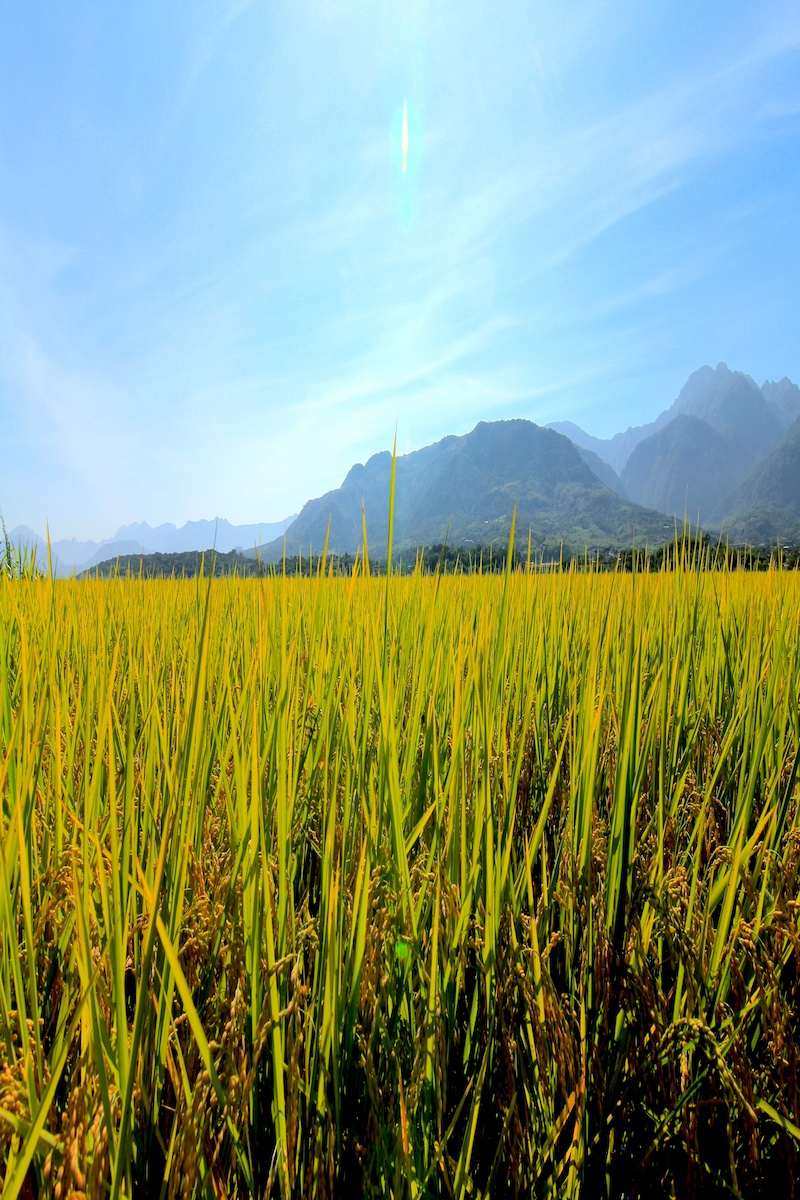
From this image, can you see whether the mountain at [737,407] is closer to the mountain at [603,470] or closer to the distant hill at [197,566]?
the mountain at [603,470]

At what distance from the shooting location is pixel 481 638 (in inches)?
34.2

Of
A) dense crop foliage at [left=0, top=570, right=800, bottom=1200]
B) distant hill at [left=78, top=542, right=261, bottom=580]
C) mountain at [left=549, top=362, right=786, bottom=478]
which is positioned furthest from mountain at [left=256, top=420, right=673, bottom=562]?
dense crop foliage at [left=0, top=570, right=800, bottom=1200]

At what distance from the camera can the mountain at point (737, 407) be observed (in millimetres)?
143875

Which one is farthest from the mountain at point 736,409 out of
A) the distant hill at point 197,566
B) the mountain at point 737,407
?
the distant hill at point 197,566

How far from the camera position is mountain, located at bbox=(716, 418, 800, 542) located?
302 ft

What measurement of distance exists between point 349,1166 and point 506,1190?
18 centimetres

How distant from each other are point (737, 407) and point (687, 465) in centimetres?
3617

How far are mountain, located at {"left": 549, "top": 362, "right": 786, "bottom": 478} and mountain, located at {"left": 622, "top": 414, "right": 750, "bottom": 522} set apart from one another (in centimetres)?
420

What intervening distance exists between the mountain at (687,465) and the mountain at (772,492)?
19.8 ft

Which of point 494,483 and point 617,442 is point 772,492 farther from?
point 617,442

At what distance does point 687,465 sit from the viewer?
436 feet

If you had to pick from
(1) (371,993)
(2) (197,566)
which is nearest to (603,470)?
(2) (197,566)

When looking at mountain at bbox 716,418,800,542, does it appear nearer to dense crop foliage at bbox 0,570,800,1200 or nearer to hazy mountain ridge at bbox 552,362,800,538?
hazy mountain ridge at bbox 552,362,800,538

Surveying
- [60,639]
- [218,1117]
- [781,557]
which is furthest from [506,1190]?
[781,557]
